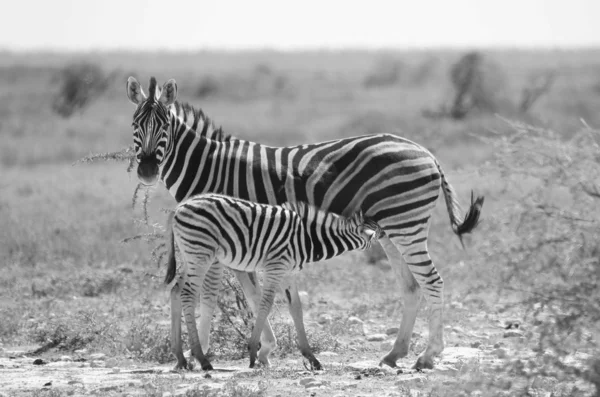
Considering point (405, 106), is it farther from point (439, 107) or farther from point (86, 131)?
point (86, 131)

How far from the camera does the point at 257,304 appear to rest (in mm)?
9086

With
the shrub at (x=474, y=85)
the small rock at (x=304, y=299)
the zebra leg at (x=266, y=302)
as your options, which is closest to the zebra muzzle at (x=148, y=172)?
the zebra leg at (x=266, y=302)

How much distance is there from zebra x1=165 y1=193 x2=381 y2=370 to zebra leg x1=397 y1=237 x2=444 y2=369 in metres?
0.85

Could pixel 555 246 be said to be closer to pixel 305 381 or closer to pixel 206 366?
pixel 305 381

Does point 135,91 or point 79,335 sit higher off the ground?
point 135,91

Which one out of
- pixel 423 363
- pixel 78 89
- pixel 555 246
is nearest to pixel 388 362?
pixel 423 363

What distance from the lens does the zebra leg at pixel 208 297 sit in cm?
907

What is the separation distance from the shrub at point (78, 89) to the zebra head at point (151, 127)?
25.0m

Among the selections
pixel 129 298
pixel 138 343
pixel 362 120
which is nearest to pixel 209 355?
pixel 138 343

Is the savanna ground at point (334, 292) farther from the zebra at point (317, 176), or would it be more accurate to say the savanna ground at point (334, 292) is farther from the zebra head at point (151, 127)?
the zebra head at point (151, 127)

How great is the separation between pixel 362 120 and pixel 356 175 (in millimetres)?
19264

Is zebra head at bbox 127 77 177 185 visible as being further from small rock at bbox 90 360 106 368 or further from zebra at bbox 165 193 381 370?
small rock at bbox 90 360 106 368

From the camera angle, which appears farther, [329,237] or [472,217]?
[472,217]

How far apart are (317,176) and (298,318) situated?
1.30 meters
